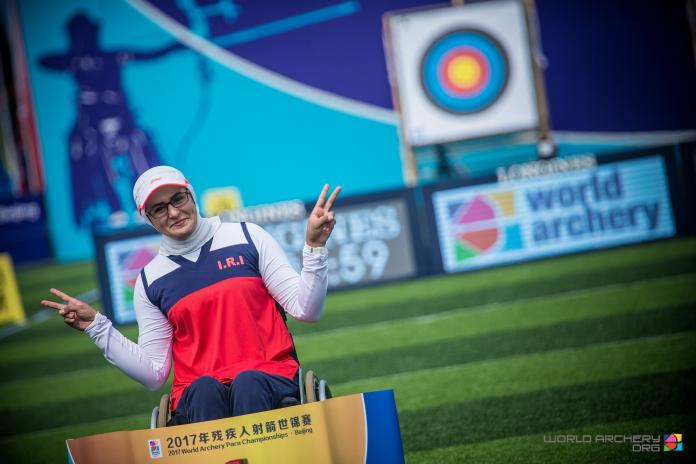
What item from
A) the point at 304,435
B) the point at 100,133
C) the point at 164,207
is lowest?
the point at 304,435

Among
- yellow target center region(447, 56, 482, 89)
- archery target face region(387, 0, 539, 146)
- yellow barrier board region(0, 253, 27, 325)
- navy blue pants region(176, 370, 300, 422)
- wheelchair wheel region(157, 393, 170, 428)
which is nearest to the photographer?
navy blue pants region(176, 370, 300, 422)

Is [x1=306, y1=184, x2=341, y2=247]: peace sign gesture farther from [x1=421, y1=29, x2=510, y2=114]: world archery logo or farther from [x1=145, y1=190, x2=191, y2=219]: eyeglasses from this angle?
[x1=421, y1=29, x2=510, y2=114]: world archery logo

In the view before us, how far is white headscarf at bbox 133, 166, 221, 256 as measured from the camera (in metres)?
2.90

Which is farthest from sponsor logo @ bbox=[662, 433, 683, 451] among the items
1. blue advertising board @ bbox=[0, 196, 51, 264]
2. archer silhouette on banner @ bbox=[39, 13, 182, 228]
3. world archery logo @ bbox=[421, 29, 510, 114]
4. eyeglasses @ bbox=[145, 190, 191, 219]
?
blue advertising board @ bbox=[0, 196, 51, 264]

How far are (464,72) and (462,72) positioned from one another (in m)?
0.05

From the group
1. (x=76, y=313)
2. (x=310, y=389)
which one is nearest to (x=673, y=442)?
(x=310, y=389)

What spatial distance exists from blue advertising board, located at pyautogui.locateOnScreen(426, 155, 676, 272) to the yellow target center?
3.79 meters

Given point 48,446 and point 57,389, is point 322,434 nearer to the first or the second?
point 48,446

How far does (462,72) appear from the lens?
11.5 m

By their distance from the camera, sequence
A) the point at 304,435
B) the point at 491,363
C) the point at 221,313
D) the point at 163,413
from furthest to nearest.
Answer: the point at 491,363 < the point at 221,313 < the point at 163,413 < the point at 304,435

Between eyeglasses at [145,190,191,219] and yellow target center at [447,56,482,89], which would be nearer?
eyeglasses at [145,190,191,219]

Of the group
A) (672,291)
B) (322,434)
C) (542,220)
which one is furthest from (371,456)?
(542,220)

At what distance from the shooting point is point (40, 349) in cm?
793

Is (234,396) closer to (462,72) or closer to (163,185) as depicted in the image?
(163,185)
